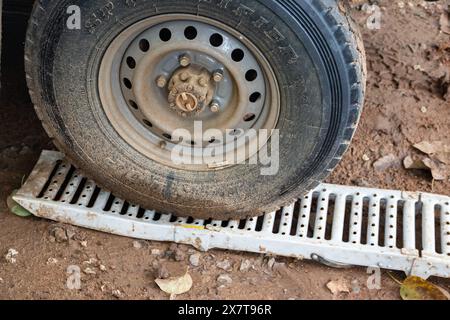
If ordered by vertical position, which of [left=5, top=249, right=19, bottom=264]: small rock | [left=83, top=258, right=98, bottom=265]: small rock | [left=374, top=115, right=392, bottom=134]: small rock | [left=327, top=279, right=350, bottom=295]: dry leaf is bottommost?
[left=5, top=249, right=19, bottom=264]: small rock

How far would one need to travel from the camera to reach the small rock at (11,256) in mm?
3062

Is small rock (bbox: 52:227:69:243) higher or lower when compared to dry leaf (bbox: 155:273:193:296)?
lower

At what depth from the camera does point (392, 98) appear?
12.8 ft

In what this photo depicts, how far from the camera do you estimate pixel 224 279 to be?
3043 mm

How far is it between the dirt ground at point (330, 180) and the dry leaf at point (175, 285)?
0.03m

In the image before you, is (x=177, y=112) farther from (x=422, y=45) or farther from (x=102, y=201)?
(x=422, y=45)

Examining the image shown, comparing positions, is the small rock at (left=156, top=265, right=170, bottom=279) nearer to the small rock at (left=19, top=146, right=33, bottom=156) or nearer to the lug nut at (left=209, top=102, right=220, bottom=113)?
the lug nut at (left=209, top=102, right=220, bottom=113)

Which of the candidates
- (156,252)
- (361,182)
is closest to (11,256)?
(156,252)

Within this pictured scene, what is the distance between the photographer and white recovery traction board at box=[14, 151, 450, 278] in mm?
3000

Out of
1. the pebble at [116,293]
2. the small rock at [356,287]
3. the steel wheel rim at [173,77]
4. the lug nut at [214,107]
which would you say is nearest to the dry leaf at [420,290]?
the small rock at [356,287]

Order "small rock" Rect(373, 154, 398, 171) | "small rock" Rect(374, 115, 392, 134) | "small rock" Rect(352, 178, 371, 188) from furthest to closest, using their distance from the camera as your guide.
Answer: "small rock" Rect(374, 115, 392, 134) < "small rock" Rect(373, 154, 398, 171) < "small rock" Rect(352, 178, 371, 188)

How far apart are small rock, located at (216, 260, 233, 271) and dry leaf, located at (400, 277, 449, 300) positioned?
2.50 ft

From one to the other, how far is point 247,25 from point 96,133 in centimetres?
85

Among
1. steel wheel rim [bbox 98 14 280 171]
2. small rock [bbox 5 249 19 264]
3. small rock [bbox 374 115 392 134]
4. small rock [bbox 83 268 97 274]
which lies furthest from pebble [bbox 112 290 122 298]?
small rock [bbox 374 115 392 134]
